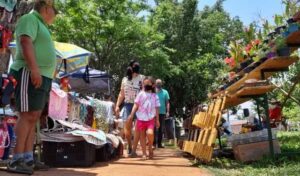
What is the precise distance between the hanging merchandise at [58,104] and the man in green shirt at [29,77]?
4.10 feet

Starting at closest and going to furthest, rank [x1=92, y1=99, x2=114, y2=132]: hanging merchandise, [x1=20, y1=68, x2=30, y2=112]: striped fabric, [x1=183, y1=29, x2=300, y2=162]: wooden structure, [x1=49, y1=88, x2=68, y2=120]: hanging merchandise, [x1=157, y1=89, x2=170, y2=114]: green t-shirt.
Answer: [x1=20, y1=68, x2=30, y2=112]: striped fabric → [x1=49, y1=88, x2=68, y2=120]: hanging merchandise → [x1=183, y1=29, x2=300, y2=162]: wooden structure → [x1=92, y1=99, x2=114, y2=132]: hanging merchandise → [x1=157, y1=89, x2=170, y2=114]: green t-shirt

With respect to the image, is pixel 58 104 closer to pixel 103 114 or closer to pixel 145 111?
pixel 145 111

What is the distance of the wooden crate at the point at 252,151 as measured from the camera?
6898 millimetres

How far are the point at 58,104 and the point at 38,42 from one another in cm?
156

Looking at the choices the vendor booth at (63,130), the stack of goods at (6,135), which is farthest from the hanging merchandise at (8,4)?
the stack of goods at (6,135)

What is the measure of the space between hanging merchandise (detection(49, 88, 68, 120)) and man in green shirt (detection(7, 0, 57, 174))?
1251 millimetres

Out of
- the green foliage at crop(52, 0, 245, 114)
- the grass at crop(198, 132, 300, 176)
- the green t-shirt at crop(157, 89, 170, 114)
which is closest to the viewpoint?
the grass at crop(198, 132, 300, 176)

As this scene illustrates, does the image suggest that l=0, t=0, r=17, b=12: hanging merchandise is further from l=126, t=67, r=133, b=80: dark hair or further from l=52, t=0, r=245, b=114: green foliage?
l=52, t=0, r=245, b=114: green foliage

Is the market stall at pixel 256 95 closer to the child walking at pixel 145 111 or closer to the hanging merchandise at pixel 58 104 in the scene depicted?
the child walking at pixel 145 111

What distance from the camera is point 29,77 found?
4.76m

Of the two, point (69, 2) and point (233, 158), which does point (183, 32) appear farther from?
point (233, 158)

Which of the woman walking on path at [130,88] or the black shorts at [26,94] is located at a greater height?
the woman walking on path at [130,88]

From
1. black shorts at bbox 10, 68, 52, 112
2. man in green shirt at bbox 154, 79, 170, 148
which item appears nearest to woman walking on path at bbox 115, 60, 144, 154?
man in green shirt at bbox 154, 79, 170, 148

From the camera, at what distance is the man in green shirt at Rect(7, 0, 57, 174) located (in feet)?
15.4
